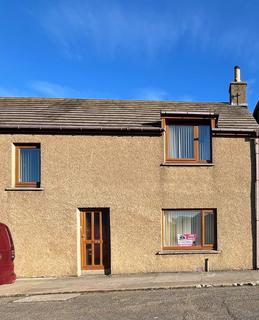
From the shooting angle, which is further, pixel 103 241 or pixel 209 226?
pixel 209 226

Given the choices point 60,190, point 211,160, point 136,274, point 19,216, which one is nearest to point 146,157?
point 211,160

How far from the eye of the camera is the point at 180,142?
11758 mm

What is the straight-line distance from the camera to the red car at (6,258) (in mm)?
9164

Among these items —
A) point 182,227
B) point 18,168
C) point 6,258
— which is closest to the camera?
point 6,258

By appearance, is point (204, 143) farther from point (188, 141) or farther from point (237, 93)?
point (237, 93)

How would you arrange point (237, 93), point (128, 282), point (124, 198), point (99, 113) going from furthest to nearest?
point (237, 93) → point (99, 113) → point (124, 198) → point (128, 282)

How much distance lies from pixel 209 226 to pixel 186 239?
825 millimetres

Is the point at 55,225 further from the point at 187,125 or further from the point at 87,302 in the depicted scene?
the point at 187,125

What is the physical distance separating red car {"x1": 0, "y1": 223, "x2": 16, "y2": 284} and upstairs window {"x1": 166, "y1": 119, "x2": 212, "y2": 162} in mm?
5230

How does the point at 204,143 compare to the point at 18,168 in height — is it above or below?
above

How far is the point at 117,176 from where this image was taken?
11.4 metres

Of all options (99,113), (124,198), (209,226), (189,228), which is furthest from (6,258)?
(209,226)

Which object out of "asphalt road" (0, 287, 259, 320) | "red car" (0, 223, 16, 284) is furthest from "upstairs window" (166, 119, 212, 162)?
"red car" (0, 223, 16, 284)

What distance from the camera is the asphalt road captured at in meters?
6.60
